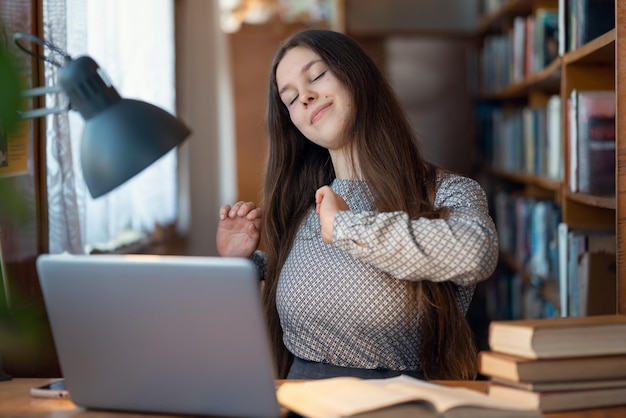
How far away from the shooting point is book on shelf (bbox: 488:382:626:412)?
3.71 feet

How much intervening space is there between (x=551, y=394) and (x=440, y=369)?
1.92ft

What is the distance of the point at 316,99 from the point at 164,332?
82 cm

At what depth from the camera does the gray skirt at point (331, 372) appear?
1671 millimetres

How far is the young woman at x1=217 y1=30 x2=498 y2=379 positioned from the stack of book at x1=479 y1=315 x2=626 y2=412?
341 millimetres

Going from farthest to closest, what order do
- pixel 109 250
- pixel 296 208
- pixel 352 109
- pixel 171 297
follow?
pixel 109 250 < pixel 296 208 < pixel 352 109 < pixel 171 297

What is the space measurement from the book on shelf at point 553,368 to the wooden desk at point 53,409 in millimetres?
44

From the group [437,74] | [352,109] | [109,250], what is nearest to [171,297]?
[352,109]

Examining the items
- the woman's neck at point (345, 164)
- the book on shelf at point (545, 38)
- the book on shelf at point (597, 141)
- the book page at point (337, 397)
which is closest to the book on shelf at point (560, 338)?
the book page at point (337, 397)

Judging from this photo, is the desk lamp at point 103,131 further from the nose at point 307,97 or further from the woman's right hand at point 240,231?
the woman's right hand at point 240,231

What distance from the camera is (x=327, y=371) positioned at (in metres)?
1.70

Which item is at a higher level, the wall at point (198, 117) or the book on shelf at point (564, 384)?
the wall at point (198, 117)

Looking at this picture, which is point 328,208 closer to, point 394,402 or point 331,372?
point 331,372

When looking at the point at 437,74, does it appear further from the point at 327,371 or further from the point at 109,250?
the point at 327,371

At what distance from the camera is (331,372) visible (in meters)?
1.69
